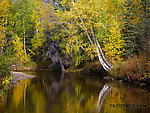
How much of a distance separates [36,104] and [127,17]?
51.5 feet

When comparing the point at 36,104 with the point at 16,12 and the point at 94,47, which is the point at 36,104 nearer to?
the point at 94,47

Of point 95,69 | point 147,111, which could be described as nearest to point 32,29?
point 95,69

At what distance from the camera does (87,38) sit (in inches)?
886

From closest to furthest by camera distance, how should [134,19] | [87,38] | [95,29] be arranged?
[95,29] → [134,19] → [87,38]

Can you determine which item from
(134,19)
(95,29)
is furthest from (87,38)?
(134,19)

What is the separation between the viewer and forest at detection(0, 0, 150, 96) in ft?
45.4

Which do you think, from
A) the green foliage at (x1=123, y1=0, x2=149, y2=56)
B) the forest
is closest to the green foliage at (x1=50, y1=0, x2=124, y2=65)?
the forest

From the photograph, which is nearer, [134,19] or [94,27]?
[94,27]

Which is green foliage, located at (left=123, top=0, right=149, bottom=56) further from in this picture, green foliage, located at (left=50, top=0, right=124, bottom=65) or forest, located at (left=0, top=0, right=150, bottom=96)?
green foliage, located at (left=50, top=0, right=124, bottom=65)

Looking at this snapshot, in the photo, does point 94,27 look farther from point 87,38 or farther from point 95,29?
point 87,38

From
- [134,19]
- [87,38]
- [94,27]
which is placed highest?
[134,19]

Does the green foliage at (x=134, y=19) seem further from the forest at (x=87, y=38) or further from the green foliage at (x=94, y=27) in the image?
the green foliage at (x=94, y=27)

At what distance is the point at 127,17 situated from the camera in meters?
21.7

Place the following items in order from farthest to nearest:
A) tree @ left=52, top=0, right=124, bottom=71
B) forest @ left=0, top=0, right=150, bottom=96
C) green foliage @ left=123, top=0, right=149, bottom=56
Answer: green foliage @ left=123, top=0, right=149, bottom=56, tree @ left=52, top=0, right=124, bottom=71, forest @ left=0, top=0, right=150, bottom=96
